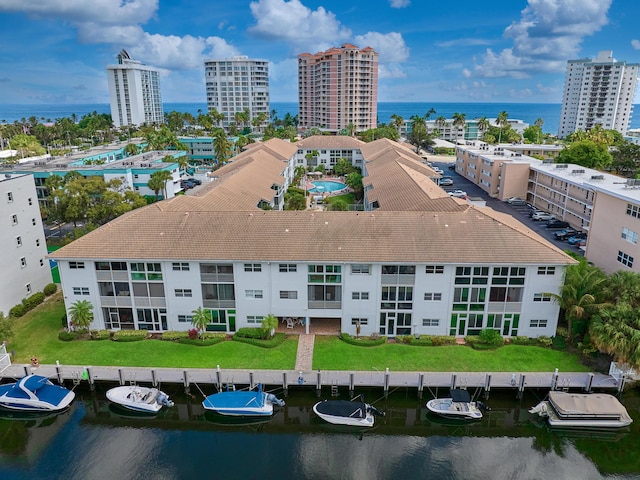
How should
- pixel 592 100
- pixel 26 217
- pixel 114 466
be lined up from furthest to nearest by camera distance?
1. pixel 592 100
2. pixel 26 217
3. pixel 114 466

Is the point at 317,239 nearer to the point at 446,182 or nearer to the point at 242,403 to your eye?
the point at 242,403

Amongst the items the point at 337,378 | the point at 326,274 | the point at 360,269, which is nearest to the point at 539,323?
the point at 360,269

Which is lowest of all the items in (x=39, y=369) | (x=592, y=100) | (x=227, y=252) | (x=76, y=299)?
(x=39, y=369)

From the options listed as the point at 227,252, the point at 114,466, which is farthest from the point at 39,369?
the point at 227,252

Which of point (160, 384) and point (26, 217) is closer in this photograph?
point (160, 384)

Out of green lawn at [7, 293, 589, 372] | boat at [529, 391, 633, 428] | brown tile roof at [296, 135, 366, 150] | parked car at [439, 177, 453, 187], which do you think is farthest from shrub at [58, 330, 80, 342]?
brown tile roof at [296, 135, 366, 150]

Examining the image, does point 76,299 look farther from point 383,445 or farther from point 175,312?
point 383,445

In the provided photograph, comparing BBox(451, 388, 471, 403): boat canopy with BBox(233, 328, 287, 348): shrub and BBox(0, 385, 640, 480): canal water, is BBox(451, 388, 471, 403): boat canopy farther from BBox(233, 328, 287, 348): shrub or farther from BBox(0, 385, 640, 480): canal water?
BBox(233, 328, 287, 348): shrub
